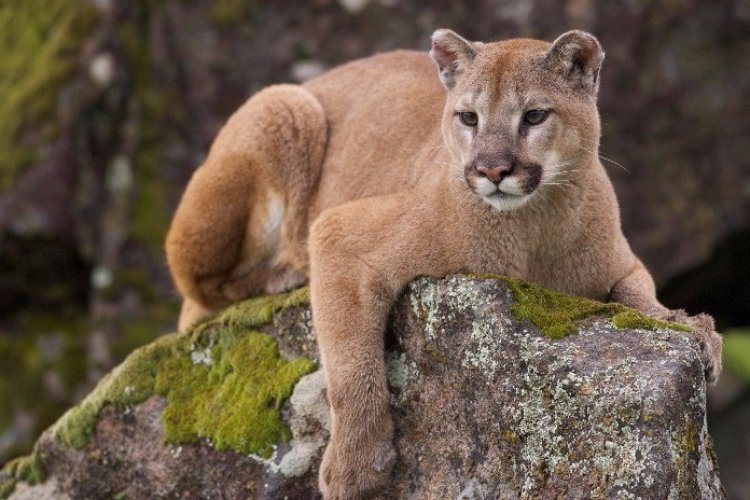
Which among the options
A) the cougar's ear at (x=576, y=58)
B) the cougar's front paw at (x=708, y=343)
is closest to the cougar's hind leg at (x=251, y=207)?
the cougar's ear at (x=576, y=58)

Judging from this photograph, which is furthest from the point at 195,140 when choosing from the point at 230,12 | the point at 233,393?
the point at 233,393

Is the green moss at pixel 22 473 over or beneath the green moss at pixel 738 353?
over

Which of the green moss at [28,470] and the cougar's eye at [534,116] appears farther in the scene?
the green moss at [28,470]

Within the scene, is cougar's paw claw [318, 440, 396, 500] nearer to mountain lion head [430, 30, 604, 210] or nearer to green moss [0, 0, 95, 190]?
mountain lion head [430, 30, 604, 210]

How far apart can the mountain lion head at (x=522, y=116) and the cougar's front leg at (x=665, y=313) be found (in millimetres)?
798

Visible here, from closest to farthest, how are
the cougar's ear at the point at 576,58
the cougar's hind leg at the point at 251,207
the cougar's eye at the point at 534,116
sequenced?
the cougar's eye at the point at 534,116, the cougar's ear at the point at 576,58, the cougar's hind leg at the point at 251,207

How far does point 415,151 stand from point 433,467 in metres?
2.52

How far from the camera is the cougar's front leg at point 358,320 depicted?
6.30m

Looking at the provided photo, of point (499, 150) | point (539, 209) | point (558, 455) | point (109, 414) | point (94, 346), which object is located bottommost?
point (94, 346)

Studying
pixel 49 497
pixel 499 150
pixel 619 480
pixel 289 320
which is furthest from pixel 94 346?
pixel 619 480

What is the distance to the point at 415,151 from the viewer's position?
25.7 feet

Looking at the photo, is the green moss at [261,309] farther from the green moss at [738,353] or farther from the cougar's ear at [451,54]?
the green moss at [738,353]

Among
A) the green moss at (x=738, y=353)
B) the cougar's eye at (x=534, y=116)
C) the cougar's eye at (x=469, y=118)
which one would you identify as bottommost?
the green moss at (x=738, y=353)

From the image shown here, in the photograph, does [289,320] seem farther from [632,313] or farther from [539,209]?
[632,313]
